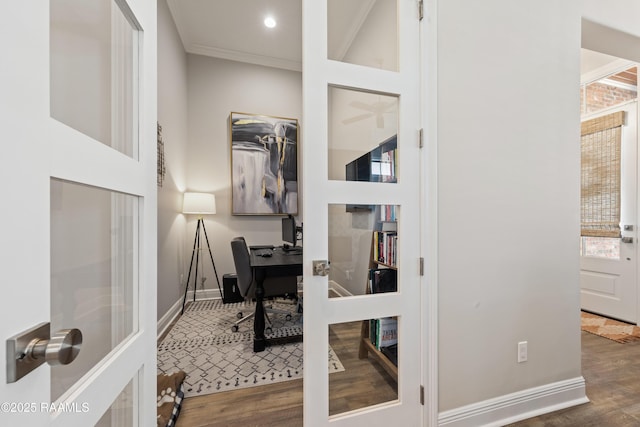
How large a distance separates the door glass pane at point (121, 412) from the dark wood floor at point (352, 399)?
2.71ft

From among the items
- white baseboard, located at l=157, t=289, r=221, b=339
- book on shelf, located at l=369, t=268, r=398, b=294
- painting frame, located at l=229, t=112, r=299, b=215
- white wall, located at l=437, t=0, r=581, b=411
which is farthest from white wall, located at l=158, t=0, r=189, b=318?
A: white wall, located at l=437, t=0, r=581, b=411

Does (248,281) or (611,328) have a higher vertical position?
(248,281)

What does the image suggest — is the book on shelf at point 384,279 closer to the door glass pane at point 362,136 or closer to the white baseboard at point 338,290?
the white baseboard at point 338,290

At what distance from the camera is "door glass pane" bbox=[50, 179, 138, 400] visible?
1.87 ft

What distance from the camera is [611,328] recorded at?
110 inches

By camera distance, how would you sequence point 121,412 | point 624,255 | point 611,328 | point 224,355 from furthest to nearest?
1. point 624,255
2. point 611,328
3. point 224,355
4. point 121,412

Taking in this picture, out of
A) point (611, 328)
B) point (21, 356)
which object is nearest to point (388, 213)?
point (21, 356)

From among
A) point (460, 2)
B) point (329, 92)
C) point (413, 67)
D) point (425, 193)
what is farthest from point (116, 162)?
point (460, 2)

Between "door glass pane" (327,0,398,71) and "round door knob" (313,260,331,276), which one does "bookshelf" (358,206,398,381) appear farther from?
"door glass pane" (327,0,398,71)

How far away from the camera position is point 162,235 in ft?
8.97

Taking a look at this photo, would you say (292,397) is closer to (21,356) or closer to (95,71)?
(21,356)

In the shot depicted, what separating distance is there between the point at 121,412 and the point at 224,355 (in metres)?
1.64

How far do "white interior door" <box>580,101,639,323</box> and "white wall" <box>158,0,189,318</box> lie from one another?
4.97m

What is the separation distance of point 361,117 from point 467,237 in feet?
2.95
